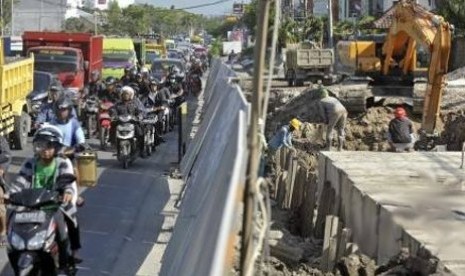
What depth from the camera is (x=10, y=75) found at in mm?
17750

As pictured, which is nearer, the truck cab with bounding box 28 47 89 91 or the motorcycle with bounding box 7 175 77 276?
the motorcycle with bounding box 7 175 77 276

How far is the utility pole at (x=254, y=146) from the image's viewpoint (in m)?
4.04

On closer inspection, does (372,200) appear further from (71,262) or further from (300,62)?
(300,62)

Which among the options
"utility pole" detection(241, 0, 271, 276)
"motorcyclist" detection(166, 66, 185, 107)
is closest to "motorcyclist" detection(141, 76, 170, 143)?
"motorcyclist" detection(166, 66, 185, 107)

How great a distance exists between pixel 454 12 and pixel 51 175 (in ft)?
124

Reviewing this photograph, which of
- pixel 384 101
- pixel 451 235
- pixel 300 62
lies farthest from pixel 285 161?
pixel 300 62

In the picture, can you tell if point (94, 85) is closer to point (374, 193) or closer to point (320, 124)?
point (320, 124)

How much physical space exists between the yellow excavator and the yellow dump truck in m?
8.10

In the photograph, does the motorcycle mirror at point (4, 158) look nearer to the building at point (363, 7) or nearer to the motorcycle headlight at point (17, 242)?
the motorcycle headlight at point (17, 242)

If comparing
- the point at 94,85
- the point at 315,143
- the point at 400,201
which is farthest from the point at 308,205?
the point at 94,85

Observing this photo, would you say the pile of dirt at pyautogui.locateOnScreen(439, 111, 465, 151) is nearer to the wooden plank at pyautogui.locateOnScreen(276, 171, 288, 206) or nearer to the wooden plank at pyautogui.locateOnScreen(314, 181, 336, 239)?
the wooden plank at pyautogui.locateOnScreen(276, 171, 288, 206)

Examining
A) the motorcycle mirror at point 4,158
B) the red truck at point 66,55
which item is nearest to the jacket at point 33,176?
the motorcycle mirror at point 4,158

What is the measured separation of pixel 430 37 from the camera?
20734mm

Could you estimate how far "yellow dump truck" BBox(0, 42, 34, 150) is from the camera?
1722 cm
